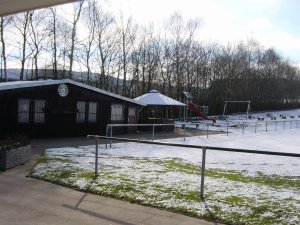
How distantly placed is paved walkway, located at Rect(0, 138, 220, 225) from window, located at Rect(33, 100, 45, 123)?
13747 millimetres


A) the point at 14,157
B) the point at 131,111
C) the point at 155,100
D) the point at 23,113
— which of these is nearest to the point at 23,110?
the point at 23,113

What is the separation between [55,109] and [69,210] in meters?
16.1

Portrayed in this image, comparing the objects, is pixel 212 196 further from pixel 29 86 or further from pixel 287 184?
pixel 29 86

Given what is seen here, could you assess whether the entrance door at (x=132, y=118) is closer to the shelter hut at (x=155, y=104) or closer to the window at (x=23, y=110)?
the shelter hut at (x=155, y=104)

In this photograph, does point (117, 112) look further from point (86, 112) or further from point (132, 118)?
point (86, 112)

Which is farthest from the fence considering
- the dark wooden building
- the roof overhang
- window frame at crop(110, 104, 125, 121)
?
the roof overhang

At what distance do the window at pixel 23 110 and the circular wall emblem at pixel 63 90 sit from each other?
1.83m

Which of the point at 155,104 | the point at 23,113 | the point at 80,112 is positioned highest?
the point at 155,104

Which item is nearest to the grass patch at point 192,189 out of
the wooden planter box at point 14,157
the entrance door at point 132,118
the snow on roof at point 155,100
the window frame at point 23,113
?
the wooden planter box at point 14,157

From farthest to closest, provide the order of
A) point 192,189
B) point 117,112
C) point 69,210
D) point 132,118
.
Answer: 1. point 132,118
2. point 117,112
3. point 192,189
4. point 69,210

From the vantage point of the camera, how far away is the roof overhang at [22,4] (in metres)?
6.82

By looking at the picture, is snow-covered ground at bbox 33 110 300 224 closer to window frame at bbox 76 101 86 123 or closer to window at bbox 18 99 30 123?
window at bbox 18 99 30 123

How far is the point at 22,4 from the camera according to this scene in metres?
7.29

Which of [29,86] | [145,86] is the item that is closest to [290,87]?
[145,86]
